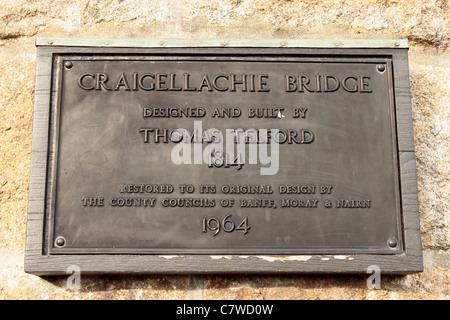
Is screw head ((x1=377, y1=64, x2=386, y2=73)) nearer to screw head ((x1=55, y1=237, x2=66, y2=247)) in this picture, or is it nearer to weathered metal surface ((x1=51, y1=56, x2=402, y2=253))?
weathered metal surface ((x1=51, y1=56, x2=402, y2=253))

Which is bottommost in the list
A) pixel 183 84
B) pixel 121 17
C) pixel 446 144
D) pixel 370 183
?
pixel 370 183

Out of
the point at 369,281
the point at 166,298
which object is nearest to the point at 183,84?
the point at 166,298

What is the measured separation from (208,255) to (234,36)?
112cm

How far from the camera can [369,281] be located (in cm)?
213

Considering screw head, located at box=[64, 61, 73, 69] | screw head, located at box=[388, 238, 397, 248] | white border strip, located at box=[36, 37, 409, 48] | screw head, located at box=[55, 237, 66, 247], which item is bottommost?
screw head, located at box=[388, 238, 397, 248]

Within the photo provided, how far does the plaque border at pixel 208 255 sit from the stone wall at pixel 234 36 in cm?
12

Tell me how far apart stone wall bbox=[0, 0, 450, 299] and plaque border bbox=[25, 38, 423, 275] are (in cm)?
12

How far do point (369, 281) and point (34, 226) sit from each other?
1.50 meters

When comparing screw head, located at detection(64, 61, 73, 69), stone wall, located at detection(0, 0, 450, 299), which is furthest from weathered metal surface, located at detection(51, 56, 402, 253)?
stone wall, located at detection(0, 0, 450, 299)

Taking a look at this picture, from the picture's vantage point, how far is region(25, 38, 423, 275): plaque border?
203 cm

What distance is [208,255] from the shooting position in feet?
6.67

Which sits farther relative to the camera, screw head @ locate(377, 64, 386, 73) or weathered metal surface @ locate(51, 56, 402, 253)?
screw head @ locate(377, 64, 386, 73)

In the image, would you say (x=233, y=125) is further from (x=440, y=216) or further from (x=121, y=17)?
(x=440, y=216)

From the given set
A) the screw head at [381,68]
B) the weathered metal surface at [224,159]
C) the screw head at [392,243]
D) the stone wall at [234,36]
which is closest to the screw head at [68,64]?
the weathered metal surface at [224,159]
